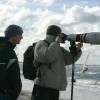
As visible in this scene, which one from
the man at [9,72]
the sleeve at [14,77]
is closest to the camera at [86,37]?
the man at [9,72]

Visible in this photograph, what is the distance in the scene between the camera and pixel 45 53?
6.55 metres

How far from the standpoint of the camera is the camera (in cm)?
650

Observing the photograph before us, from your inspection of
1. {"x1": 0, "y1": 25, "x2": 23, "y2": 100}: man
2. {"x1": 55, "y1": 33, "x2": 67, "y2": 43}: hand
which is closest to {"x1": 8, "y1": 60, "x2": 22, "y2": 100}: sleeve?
{"x1": 0, "y1": 25, "x2": 23, "y2": 100}: man

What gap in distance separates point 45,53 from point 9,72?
1.23 m

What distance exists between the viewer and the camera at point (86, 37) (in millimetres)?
6496

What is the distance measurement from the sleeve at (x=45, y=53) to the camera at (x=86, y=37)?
30 cm

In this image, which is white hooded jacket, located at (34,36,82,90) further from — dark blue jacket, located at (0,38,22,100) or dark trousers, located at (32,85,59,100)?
dark blue jacket, located at (0,38,22,100)

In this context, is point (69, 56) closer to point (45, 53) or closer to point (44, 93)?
point (45, 53)

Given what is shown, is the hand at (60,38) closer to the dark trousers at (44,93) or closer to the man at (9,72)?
the dark trousers at (44,93)

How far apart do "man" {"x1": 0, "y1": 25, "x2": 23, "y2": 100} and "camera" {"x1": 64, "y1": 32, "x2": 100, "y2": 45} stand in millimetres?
1323

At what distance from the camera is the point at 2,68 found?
5426 millimetres

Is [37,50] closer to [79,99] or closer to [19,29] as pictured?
[19,29]

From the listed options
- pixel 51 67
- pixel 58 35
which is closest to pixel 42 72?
pixel 51 67

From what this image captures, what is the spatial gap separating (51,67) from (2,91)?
1.35 metres
